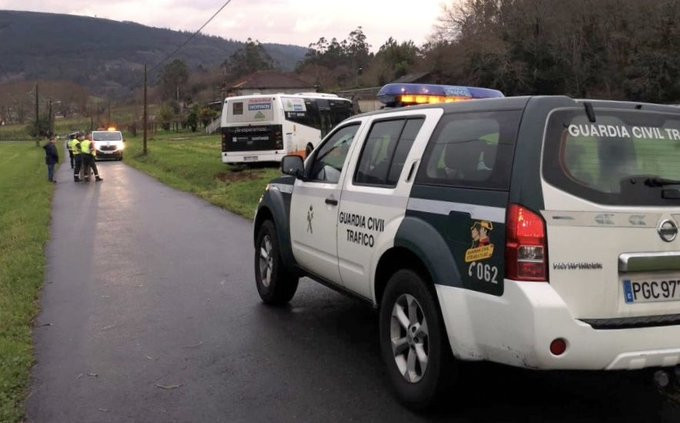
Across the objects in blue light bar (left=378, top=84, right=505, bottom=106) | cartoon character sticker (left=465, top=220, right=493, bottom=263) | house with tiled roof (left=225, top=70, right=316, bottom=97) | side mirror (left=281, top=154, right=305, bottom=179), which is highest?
house with tiled roof (left=225, top=70, right=316, bottom=97)

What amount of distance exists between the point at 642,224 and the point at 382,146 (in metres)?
1.99

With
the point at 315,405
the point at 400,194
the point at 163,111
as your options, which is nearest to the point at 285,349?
the point at 315,405

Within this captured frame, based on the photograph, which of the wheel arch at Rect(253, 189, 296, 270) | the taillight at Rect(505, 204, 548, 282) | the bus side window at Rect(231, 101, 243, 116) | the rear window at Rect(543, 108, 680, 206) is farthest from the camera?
the bus side window at Rect(231, 101, 243, 116)

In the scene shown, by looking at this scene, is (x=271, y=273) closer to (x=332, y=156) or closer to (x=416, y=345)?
(x=332, y=156)

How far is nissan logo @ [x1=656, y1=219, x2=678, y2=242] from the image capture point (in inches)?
141

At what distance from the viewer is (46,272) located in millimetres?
8688

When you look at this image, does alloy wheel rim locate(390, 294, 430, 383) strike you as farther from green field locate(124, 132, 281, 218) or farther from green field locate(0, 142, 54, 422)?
green field locate(124, 132, 281, 218)

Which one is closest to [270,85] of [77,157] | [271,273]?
[77,157]

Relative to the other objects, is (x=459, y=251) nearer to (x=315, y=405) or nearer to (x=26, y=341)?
(x=315, y=405)

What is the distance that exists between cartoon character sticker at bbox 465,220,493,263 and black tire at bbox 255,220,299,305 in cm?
300

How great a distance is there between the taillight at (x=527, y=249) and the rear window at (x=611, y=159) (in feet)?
0.81

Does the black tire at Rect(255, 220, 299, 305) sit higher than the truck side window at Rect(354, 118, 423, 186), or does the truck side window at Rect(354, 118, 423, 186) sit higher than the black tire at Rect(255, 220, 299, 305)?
the truck side window at Rect(354, 118, 423, 186)

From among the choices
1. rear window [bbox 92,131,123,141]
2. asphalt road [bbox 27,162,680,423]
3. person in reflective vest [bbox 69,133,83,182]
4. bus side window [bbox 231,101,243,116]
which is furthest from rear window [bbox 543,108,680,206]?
rear window [bbox 92,131,123,141]

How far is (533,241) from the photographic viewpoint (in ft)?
11.3
